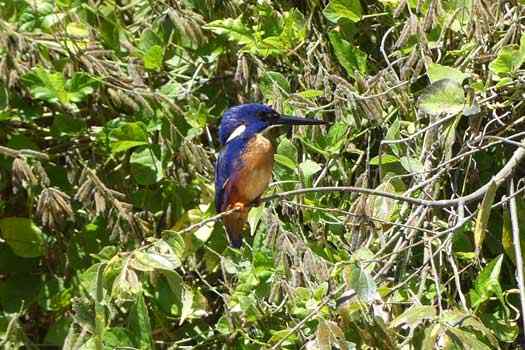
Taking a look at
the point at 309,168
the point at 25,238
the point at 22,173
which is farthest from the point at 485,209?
the point at 25,238

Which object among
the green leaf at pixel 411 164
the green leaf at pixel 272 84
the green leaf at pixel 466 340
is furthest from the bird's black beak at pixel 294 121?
the green leaf at pixel 466 340

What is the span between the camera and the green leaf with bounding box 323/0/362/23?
3.36 m

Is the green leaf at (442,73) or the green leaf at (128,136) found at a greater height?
the green leaf at (442,73)

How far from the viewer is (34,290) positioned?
3672 mm

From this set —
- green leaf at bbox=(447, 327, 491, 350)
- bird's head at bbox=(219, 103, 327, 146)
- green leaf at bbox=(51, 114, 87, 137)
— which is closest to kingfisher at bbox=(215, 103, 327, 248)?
bird's head at bbox=(219, 103, 327, 146)

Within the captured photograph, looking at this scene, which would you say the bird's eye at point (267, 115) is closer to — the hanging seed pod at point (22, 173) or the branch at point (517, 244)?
the hanging seed pod at point (22, 173)

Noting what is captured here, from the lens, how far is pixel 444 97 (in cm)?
259

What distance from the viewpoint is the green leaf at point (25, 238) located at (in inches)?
139

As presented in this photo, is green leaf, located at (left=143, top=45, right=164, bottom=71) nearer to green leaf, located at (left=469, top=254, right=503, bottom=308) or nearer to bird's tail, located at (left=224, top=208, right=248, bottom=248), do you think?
bird's tail, located at (left=224, top=208, right=248, bottom=248)

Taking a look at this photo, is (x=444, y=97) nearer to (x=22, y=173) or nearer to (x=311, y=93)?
(x=311, y=93)

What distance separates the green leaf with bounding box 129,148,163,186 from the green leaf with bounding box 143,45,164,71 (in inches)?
10.7

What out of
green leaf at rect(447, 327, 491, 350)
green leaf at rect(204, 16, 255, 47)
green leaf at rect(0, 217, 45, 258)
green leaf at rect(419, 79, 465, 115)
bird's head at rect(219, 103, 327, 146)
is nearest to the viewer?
green leaf at rect(447, 327, 491, 350)

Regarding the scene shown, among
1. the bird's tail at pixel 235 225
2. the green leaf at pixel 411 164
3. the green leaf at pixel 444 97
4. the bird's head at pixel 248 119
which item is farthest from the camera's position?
the bird's head at pixel 248 119

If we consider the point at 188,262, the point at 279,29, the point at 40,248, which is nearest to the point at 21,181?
the point at 40,248
